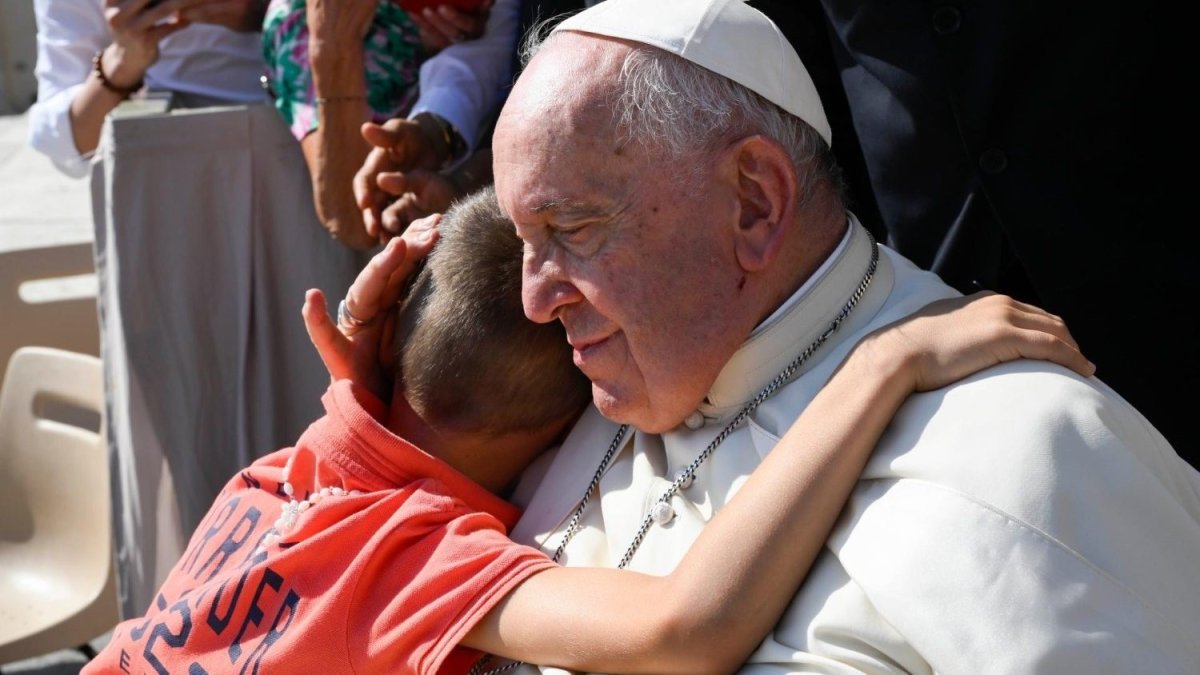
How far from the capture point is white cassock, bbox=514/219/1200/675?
1.80 meters

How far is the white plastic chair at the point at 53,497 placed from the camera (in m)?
4.51

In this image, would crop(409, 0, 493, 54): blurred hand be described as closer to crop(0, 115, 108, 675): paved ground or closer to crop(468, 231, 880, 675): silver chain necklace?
crop(468, 231, 880, 675): silver chain necklace

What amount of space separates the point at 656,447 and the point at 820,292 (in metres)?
0.43

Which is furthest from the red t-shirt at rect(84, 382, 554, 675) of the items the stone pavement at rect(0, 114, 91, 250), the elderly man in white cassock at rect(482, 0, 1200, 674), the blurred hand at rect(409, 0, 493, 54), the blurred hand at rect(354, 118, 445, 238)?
the stone pavement at rect(0, 114, 91, 250)

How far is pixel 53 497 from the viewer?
4.63 meters

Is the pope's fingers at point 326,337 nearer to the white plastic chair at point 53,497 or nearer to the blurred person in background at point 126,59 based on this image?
the blurred person in background at point 126,59

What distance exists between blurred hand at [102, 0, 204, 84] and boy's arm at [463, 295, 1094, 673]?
2.76 m

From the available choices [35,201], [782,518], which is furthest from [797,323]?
[35,201]

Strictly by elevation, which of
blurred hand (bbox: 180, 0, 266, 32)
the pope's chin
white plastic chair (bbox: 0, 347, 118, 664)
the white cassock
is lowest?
white plastic chair (bbox: 0, 347, 118, 664)

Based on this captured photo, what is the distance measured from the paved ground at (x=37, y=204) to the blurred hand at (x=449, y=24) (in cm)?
461

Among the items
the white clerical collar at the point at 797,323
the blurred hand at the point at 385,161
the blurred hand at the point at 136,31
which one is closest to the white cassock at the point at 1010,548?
the white clerical collar at the point at 797,323

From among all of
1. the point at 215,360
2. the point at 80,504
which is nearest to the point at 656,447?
the point at 215,360

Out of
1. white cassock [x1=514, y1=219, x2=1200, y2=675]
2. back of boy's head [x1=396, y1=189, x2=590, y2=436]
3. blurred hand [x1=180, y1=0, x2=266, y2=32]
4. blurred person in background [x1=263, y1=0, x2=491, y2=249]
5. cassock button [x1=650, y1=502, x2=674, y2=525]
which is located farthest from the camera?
blurred hand [x1=180, y1=0, x2=266, y2=32]

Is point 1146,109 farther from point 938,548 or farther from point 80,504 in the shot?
point 80,504
